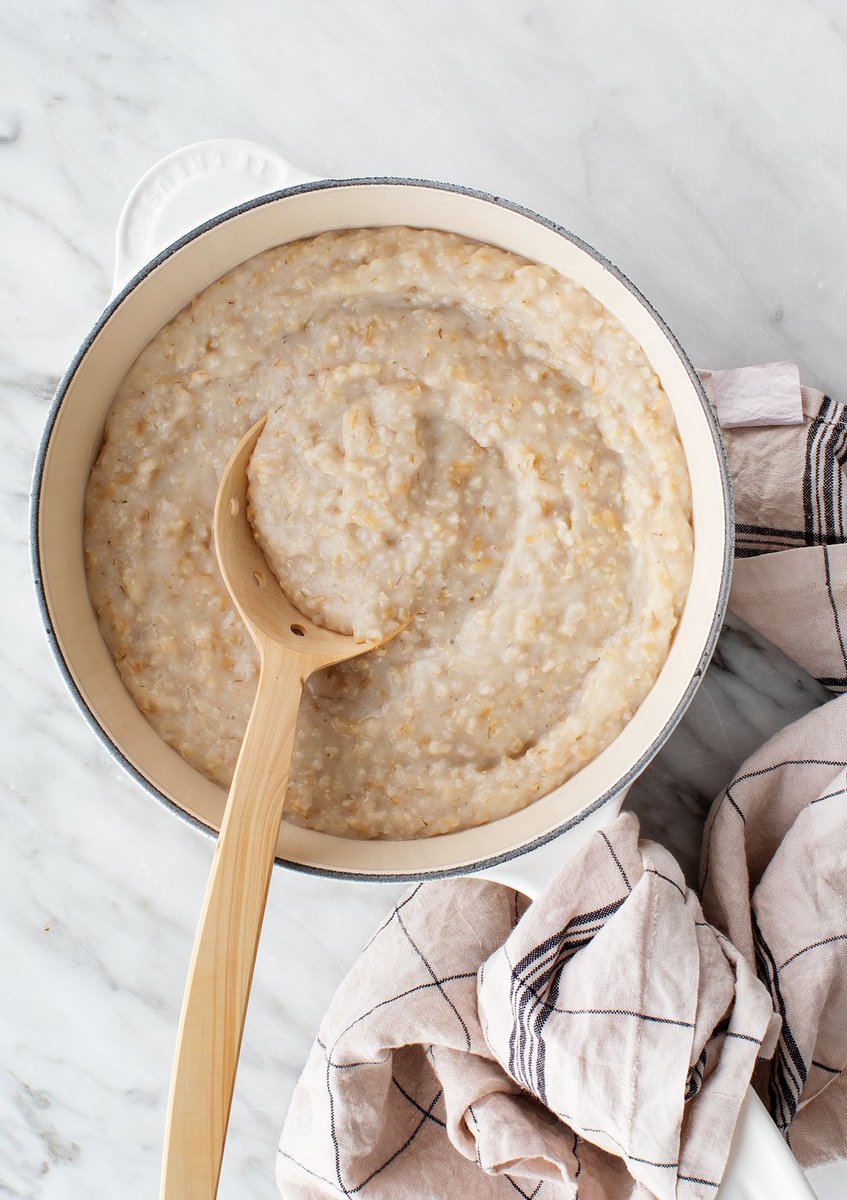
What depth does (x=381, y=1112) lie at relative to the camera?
1468 millimetres

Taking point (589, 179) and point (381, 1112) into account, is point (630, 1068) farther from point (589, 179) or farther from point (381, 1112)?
point (589, 179)

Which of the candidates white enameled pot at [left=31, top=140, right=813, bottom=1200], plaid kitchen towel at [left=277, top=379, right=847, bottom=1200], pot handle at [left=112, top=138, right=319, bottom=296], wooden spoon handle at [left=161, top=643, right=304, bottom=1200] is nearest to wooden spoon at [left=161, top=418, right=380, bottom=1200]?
wooden spoon handle at [left=161, top=643, right=304, bottom=1200]

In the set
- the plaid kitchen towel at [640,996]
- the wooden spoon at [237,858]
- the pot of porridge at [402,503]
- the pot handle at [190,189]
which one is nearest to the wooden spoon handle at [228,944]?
the wooden spoon at [237,858]

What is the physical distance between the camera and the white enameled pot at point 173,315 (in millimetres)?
1246

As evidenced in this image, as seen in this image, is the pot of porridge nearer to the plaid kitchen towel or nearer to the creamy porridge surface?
the creamy porridge surface

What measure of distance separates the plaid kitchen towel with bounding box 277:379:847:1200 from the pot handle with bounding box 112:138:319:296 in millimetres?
771

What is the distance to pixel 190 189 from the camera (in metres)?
1.33

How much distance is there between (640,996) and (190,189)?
1.21 meters

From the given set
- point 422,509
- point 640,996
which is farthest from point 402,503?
point 640,996

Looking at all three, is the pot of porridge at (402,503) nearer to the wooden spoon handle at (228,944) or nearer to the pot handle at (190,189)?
the pot handle at (190,189)

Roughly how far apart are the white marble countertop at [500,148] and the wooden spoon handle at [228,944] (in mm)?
439

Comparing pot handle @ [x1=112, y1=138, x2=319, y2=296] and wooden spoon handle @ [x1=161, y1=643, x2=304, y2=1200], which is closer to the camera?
wooden spoon handle @ [x1=161, y1=643, x2=304, y2=1200]

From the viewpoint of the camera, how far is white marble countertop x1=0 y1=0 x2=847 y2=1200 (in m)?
1.57

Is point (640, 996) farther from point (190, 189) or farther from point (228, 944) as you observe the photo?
point (190, 189)
